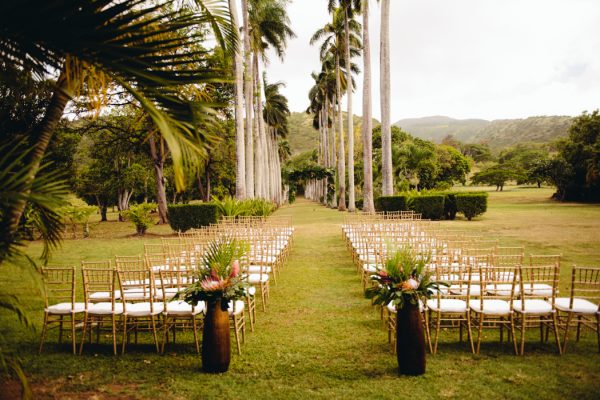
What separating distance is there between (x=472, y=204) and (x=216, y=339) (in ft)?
72.0

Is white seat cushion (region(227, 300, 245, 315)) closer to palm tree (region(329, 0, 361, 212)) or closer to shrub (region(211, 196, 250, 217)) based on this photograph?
shrub (region(211, 196, 250, 217))

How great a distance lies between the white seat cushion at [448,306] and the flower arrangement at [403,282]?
714 mm

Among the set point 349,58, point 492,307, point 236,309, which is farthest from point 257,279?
point 349,58

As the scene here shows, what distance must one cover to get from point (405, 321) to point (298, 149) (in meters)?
146

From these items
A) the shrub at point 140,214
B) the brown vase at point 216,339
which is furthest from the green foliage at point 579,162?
the brown vase at point 216,339

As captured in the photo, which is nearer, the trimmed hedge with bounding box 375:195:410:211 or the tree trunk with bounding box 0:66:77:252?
the tree trunk with bounding box 0:66:77:252

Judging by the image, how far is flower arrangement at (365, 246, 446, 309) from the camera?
402 cm

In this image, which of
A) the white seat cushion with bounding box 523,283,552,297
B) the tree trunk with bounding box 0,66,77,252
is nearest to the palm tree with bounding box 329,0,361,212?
the white seat cushion with bounding box 523,283,552,297

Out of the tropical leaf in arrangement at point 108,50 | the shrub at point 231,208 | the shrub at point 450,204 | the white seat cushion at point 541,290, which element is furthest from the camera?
the shrub at point 450,204

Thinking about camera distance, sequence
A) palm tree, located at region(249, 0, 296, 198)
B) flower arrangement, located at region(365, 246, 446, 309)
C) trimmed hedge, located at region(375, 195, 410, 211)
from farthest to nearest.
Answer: palm tree, located at region(249, 0, 296, 198) < trimmed hedge, located at region(375, 195, 410, 211) < flower arrangement, located at region(365, 246, 446, 309)

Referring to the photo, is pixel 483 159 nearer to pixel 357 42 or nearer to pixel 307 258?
pixel 357 42

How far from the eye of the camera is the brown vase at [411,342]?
405cm

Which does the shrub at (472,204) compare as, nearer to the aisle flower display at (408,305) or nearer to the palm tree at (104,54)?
the aisle flower display at (408,305)

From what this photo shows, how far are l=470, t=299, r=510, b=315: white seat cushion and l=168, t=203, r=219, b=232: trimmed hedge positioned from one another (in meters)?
14.5
